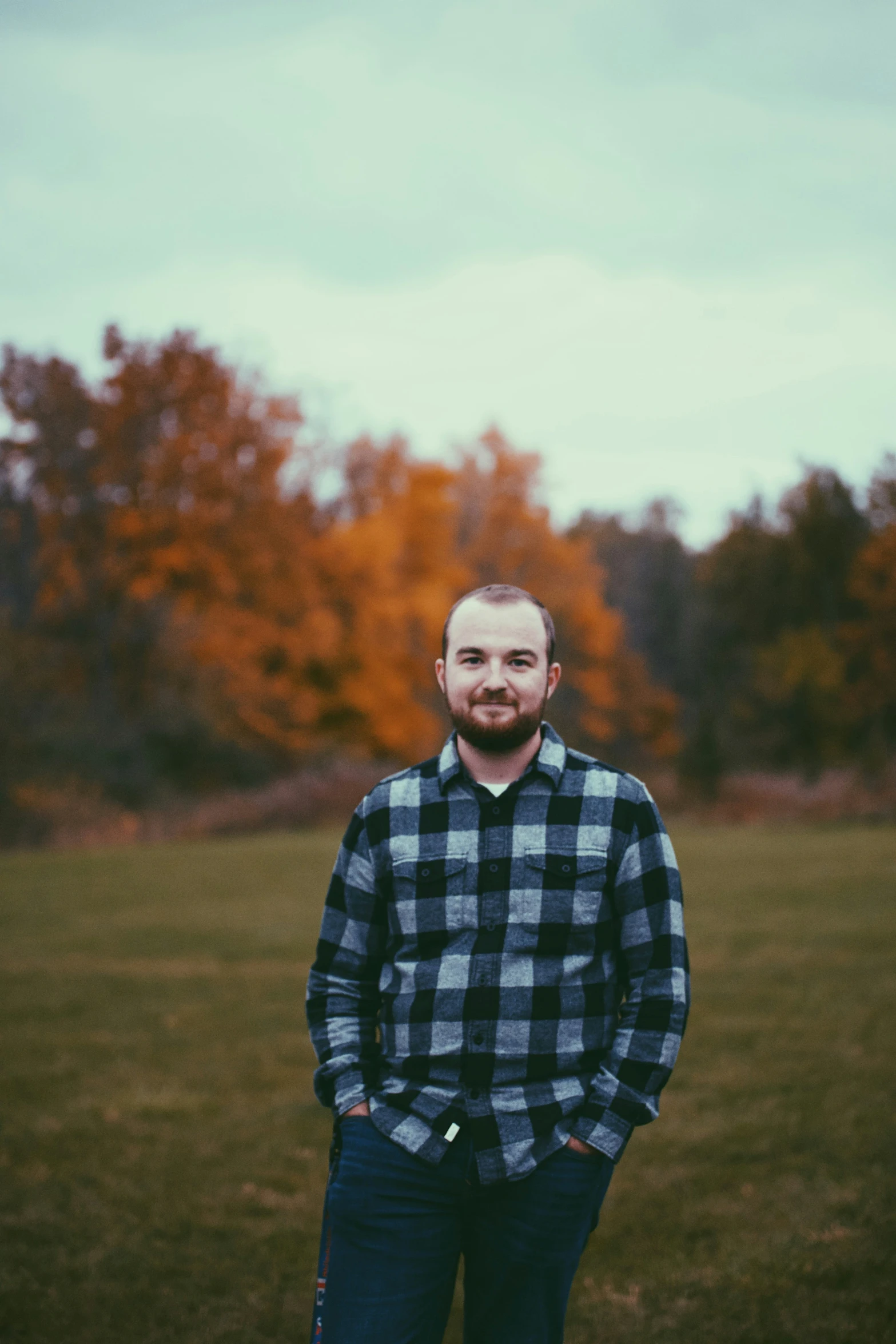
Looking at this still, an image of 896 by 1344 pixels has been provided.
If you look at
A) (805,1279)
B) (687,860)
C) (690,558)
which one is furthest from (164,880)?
(690,558)

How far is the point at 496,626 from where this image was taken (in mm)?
2318

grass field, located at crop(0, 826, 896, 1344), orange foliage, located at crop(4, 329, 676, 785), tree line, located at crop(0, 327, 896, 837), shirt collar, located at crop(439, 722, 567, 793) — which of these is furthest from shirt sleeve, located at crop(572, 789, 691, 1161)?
Answer: orange foliage, located at crop(4, 329, 676, 785)

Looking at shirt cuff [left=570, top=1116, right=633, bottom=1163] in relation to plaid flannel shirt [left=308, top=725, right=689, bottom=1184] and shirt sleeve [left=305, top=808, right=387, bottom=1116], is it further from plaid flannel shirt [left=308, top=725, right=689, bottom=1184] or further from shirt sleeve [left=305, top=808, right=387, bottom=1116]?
shirt sleeve [left=305, top=808, right=387, bottom=1116]

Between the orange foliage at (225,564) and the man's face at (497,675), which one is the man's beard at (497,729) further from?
the orange foliage at (225,564)

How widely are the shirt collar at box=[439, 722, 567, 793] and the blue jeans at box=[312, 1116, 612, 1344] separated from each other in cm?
67

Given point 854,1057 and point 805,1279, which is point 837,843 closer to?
point 854,1057

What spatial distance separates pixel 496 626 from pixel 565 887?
0.51m

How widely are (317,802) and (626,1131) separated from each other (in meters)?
22.6

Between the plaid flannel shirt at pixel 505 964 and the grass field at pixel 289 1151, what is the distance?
1.91 meters

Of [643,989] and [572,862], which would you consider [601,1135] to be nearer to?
[643,989]

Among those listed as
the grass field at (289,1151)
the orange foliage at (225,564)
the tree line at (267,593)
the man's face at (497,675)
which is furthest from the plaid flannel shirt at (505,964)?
the orange foliage at (225,564)

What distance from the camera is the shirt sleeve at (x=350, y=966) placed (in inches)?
93.0

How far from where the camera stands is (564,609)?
35.6m

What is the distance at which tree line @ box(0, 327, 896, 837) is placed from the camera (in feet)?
79.5
